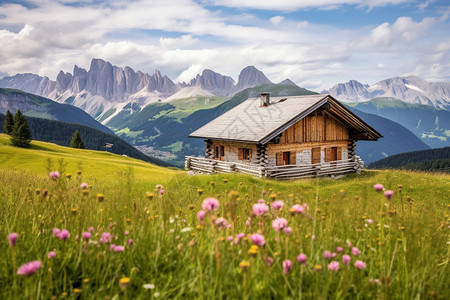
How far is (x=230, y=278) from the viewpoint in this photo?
255 cm

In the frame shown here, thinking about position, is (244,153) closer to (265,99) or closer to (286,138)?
(286,138)

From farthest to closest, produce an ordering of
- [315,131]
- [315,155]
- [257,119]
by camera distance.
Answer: [315,155], [315,131], [257,119]

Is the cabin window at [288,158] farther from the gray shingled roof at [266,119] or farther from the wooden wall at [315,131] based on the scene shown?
the gray shingled roof at [266,119]

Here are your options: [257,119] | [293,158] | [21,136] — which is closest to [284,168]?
[293,158]

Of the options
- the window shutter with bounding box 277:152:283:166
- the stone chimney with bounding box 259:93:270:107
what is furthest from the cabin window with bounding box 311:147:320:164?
the stone chimney with bounding box 259:93:270:107

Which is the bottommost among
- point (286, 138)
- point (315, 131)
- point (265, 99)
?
point (286, 138)

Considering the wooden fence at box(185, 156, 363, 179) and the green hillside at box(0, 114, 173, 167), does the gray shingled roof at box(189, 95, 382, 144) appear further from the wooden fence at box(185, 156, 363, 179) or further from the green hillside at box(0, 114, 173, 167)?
the green hillside at box(0, 114, 173, 167)

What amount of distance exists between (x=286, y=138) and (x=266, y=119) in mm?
2417

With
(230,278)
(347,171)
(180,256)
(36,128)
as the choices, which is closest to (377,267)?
(230,278)

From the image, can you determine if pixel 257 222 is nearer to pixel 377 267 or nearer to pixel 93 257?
pixel 377 267

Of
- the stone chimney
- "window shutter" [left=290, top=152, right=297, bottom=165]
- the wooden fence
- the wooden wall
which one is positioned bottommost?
the wooden fence

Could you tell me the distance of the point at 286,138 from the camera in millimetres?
27109

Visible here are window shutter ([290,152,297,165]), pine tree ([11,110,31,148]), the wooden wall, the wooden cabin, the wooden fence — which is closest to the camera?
the wooden fence

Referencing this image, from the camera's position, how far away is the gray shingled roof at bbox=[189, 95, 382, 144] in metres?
25.5
